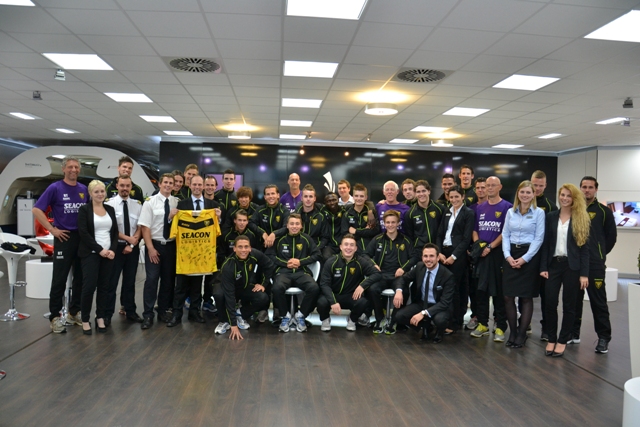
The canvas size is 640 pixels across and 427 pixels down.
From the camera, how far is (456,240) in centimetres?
475

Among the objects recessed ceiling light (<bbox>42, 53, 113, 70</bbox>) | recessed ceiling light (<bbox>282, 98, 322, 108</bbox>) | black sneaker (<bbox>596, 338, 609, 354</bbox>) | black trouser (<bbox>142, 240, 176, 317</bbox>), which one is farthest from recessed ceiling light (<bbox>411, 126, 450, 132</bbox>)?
black trouser (<bbox>142, 240, 176, 317</bbox>)

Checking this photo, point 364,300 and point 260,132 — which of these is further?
point 260,132

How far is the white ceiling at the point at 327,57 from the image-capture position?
3.93 metres

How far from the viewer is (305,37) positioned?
14.8ft

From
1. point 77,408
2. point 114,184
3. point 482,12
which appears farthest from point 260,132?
point 77,408

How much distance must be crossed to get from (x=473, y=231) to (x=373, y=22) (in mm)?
2381

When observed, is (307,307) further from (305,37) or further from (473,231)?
(305,37)

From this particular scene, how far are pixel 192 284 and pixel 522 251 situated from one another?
3478 millimetres

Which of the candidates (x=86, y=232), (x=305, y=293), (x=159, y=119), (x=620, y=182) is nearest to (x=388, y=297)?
(x=305, y=293)

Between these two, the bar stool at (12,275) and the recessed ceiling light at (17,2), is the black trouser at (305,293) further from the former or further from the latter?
the recessed ceiling light at (17,2)

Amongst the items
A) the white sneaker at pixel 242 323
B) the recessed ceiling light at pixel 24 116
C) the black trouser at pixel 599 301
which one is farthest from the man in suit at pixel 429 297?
the recessed ceiling light at pixel 24 116

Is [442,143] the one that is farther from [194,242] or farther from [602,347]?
[194,242]

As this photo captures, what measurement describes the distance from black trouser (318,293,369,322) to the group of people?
1cm

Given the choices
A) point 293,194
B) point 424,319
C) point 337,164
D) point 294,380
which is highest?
point 337,164
